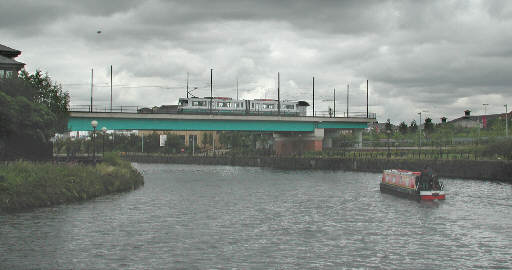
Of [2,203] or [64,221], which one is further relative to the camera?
[2,203]

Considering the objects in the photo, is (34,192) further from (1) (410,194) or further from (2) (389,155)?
(2) (389,155)

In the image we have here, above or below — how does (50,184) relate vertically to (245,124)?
below

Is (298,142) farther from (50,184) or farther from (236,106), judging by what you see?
(50,184)

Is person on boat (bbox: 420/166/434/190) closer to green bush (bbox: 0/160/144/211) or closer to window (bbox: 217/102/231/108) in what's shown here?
green bush (bbox: 0/160/144/211)

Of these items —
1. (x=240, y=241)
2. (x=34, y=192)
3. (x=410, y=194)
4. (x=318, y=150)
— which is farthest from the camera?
(x=318, y=150)

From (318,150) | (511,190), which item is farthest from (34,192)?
(318,150)

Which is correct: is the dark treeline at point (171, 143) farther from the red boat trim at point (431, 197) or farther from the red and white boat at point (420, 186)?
the red boat trim at point (431, 197)

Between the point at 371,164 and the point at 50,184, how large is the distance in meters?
56.6

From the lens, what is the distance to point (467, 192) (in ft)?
171

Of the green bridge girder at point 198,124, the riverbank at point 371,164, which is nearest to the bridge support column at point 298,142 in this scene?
the green bridge girder at point 198,124

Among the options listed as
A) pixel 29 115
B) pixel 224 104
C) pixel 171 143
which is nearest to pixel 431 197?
pixel 29 115

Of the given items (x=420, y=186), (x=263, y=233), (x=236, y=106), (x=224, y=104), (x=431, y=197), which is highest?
(x=224, y=104)

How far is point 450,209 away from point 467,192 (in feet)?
41.6

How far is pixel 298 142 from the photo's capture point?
112875mm
